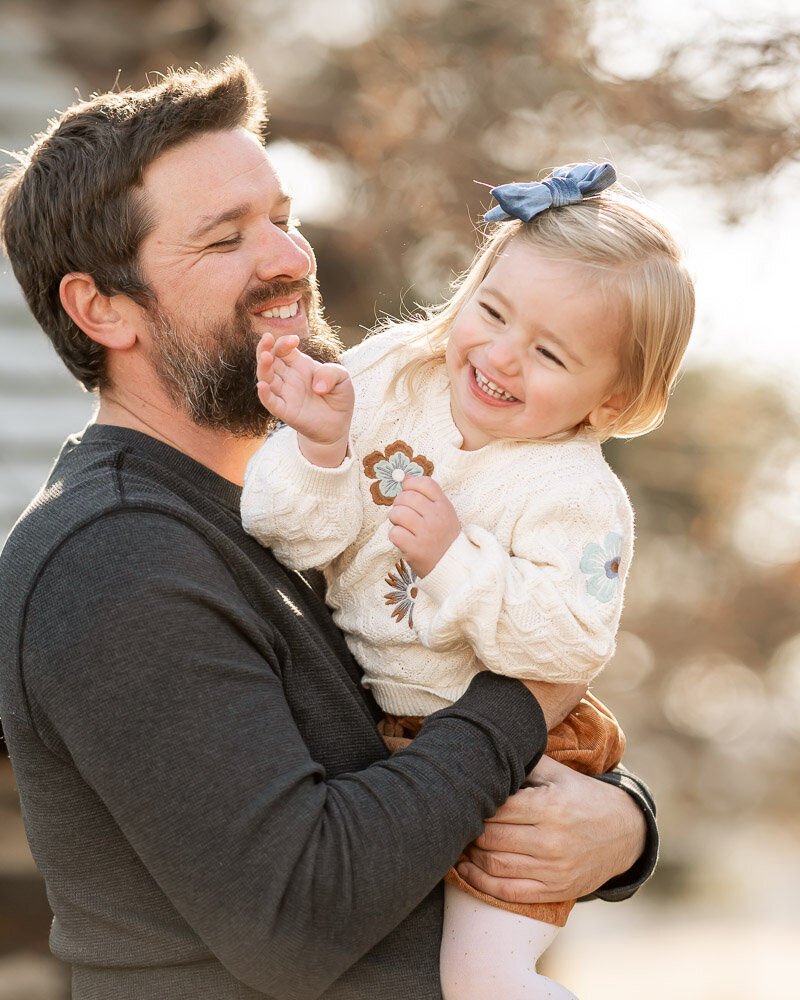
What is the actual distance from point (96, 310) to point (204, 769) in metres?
1.10

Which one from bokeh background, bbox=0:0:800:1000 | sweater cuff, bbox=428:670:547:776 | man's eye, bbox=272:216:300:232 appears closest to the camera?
sweater cuff, bbox=428:670:547:776

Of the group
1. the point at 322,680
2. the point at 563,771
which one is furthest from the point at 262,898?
the point at 563,771

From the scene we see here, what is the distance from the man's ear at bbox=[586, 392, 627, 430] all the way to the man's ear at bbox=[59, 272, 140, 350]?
0.89m

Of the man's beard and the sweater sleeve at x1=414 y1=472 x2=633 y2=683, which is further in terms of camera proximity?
the man's beard

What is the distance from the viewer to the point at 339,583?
6.68 ft

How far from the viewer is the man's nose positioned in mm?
2182

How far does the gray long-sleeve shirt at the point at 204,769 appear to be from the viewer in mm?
1477

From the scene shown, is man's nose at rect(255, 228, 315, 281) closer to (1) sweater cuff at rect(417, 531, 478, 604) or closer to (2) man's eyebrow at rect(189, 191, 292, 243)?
(2) man's eyebrow at rect(189, 191, 292, 243)

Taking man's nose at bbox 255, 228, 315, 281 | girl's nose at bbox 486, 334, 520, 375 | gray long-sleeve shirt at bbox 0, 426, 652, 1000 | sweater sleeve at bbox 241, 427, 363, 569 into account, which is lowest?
gray long-sleeve shirt at bbox 0, 426, 652, 1000

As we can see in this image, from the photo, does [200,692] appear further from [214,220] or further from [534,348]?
[214,220]

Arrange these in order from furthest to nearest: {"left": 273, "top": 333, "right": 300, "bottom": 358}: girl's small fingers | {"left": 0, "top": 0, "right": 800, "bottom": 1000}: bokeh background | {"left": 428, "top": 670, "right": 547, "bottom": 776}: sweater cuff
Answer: {"left": 0, "top": 0, "right": 800, "bottom": 1000}: bokeh background
{"left": 273, "top": 333, "right": 300, "bottom": 358}: girl's small fingers
{"left": 428, "top": 670, "right": 547, "bottom": 776}: sweater cuff

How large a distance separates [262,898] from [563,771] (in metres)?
0.66

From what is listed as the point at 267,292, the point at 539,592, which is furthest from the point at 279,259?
the point at 539,592

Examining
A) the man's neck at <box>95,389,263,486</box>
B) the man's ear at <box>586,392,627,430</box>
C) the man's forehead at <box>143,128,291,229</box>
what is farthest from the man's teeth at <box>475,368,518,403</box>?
the man's forehead at <box>143,128,291,229</box>
